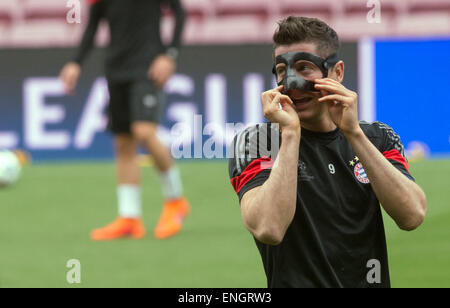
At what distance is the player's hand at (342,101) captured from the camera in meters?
2.07

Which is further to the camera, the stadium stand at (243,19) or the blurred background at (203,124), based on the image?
the stadium stand at (243,19)

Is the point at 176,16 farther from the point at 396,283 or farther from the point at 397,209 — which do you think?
the point at 397,209

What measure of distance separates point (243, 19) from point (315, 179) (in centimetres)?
1130

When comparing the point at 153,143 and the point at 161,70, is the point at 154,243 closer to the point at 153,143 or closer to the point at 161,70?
the point at 153,143

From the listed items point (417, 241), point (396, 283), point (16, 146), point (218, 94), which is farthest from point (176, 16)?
point (16, 146)

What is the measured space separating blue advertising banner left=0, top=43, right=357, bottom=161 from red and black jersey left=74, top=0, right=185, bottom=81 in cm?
415

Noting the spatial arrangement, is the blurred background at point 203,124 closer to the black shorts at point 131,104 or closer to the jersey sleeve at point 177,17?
the black shorts at point 131,104

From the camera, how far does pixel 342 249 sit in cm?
217

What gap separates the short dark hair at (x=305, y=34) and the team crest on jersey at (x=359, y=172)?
311 millimetres

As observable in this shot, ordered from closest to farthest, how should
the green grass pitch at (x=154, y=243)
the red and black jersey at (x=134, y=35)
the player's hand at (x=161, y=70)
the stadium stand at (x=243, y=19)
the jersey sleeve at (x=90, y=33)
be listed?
the green grass pitch at (x=154, y=243) → the player's hand at (x=161, y=70) → the red and black jersey at (x=134, y=35) → the jersey sleeve at (x=90, y=33) → the stadium stand at (x=243, y=19)

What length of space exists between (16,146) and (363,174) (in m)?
8.34

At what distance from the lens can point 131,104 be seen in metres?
5.54

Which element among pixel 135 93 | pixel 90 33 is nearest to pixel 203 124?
pixel 90 33

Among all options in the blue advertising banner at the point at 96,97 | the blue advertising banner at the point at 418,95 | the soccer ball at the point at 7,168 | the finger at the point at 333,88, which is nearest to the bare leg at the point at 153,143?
the soccer ball at the point at 7,168
